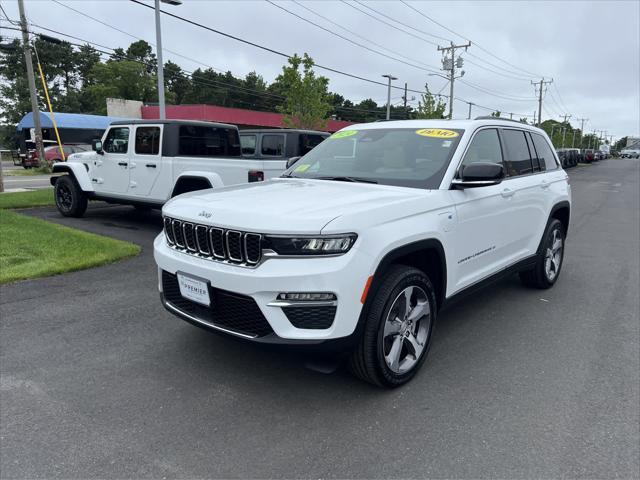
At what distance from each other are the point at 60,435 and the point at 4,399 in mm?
685

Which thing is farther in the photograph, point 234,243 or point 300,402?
point 300,402

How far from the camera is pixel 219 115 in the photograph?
126 feet

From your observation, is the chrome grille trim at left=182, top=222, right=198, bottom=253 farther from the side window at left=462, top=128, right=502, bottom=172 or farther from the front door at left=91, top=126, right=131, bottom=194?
the front door at left=91, top=126, right=131, bottom=194

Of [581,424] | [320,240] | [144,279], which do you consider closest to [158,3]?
[144,279]

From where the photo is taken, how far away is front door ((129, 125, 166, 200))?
870 cm

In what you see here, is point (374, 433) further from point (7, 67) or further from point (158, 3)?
point (7, 67)

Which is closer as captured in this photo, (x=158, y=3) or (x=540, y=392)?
(x=540, y=392)

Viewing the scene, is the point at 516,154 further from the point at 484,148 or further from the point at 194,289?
the point at 194,289

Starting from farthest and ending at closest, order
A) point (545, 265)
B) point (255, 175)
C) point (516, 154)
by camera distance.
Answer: point (255, 175) < point (545, 265) < point (516, 154)

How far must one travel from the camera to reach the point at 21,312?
4.70 meters

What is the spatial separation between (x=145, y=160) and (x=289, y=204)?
6620 mm

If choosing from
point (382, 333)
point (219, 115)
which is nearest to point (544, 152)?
point (382, 333)

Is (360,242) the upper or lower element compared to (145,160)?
lower

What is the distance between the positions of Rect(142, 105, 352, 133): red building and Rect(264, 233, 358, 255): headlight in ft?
107
